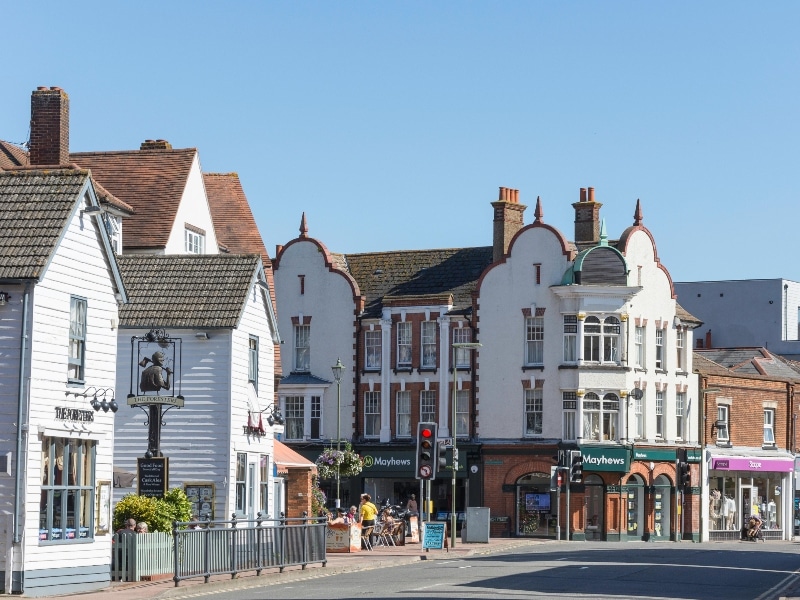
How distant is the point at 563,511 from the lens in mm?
63656

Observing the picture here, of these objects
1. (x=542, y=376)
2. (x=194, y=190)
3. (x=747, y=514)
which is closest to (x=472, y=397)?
(x=542, y=376)

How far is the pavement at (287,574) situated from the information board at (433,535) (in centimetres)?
21

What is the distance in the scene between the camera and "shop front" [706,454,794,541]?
6975 cm

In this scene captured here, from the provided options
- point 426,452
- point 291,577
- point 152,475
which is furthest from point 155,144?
point 291,577

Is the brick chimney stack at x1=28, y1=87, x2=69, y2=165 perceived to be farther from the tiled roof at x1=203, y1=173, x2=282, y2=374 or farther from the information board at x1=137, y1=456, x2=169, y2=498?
Answer: the information board at x1=137, y1=456, x2=169, y2=498

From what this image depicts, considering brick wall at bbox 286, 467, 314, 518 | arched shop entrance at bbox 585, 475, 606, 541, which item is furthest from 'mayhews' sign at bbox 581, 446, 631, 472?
brick wall at bbox 286, 467, 314, 518

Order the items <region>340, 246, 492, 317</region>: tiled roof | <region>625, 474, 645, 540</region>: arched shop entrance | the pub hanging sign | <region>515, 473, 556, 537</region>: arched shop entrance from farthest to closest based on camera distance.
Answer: <region>340, 246, 492, 317</region>: tiled roof → <region>625, 474, 645, 540</region>: arched shop entrance → <region>515, 473, 556, 537</region>: arched shop entrance → the pub hanging sign

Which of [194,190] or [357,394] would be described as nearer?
[194,190]

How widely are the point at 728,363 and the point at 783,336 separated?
12.7 metres

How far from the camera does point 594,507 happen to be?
211 ft

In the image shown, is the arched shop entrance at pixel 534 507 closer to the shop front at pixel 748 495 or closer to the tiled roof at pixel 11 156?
the shop front at pixel 748 495

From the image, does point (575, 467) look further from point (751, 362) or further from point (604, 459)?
point (751, 362)

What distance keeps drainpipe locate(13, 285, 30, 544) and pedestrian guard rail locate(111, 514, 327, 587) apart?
299 centimetres

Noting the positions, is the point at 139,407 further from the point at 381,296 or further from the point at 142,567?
the point at 381,296
